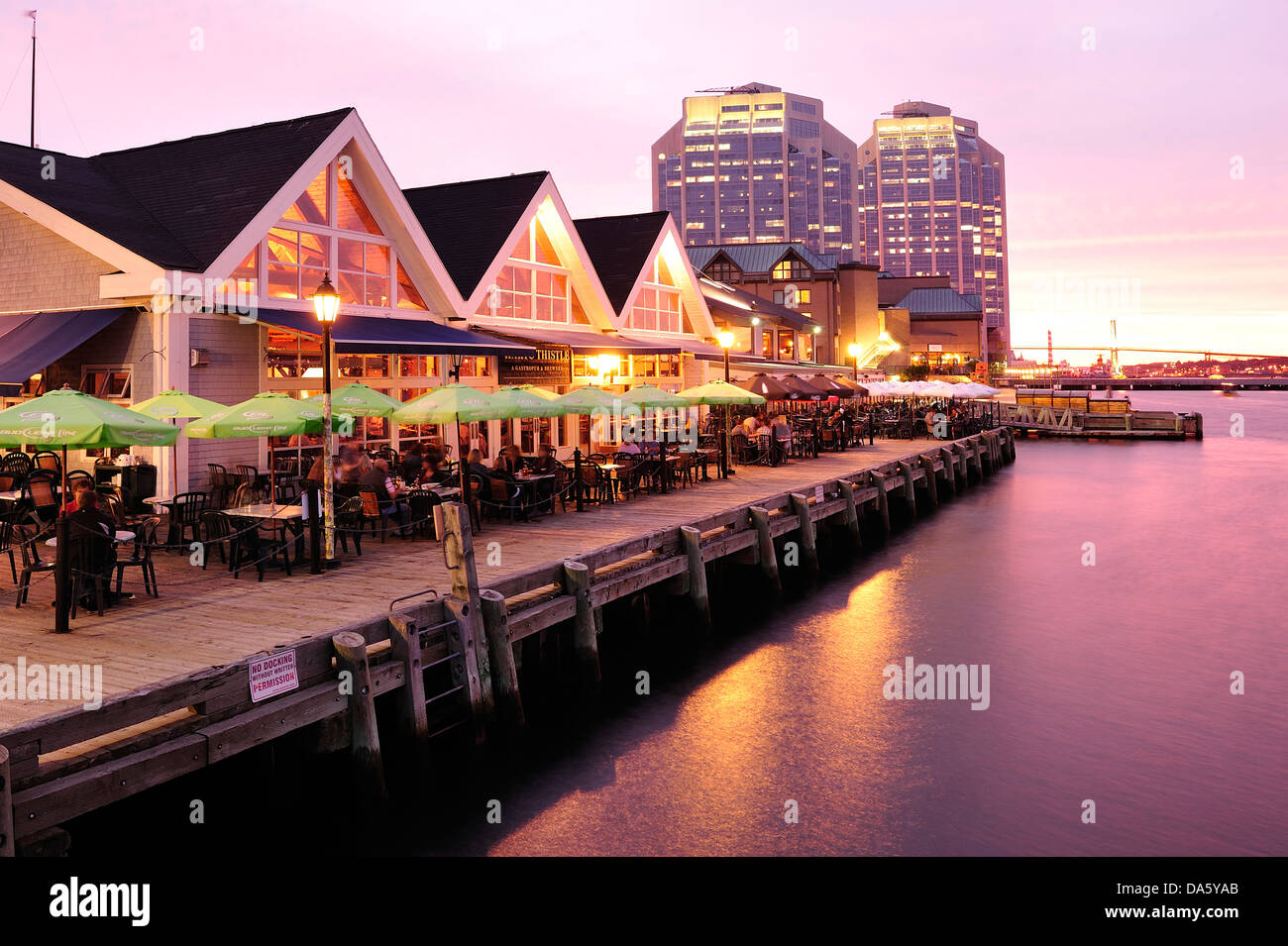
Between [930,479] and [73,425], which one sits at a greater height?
[73,425]

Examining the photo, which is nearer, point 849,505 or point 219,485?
point 219,485

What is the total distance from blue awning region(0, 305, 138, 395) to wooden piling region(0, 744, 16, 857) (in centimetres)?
1235

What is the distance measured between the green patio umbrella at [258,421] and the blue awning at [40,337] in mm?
4739

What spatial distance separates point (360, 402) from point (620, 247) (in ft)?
66.2

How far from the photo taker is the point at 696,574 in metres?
15.9

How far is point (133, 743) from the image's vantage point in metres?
7.30

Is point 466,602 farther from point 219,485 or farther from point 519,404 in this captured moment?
point 219,485

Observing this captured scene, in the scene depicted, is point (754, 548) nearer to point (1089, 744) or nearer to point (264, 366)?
point (1089, 744)

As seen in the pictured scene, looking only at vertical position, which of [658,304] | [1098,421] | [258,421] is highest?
[658,304]

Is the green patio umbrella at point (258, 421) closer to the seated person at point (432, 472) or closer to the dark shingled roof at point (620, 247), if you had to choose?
the seated person at point (432, 472)

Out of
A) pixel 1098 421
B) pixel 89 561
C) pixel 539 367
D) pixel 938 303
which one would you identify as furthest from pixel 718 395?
pixel 938 303

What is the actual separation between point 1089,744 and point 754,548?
8.40 meters

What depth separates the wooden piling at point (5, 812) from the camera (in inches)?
244
